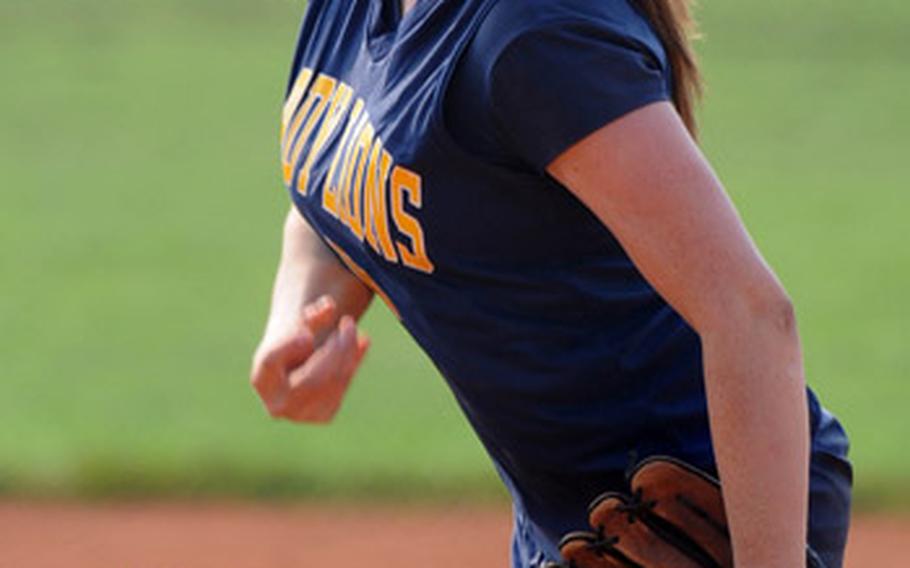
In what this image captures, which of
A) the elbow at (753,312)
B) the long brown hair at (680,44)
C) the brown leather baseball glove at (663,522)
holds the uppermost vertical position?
the long brown hair at (680,44)

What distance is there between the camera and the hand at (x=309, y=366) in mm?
2541

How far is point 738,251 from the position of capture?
2.05 m

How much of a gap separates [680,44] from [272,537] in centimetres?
457

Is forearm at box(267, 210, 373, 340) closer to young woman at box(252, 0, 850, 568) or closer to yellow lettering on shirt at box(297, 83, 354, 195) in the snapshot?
young woman at box(252, 0, 850, 568)

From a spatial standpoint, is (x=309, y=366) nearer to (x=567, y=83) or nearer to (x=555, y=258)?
(x=555, y=258)

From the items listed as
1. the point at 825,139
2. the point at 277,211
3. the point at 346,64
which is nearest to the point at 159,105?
the point at 277,211

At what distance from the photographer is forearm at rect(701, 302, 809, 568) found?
2057 mm

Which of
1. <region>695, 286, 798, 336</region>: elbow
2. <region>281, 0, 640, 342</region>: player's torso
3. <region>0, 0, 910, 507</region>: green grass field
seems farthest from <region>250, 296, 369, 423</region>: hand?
<region>0, 0, 910, 507</region>: green grass field

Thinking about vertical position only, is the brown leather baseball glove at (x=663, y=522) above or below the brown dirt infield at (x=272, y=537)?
above

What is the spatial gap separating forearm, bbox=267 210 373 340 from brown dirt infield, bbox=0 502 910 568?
3.11m

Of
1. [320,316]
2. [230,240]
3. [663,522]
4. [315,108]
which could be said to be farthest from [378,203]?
[230,240]

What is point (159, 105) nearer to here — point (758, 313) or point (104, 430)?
point (104, 430)

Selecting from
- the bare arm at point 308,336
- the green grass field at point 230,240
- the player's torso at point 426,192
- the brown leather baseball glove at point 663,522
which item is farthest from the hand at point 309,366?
the green grass field at point 230,240

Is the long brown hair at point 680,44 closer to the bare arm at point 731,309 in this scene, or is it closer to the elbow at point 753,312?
the bare arm at point 731,309
